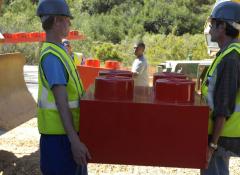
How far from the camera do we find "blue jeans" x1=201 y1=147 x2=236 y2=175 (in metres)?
3.24

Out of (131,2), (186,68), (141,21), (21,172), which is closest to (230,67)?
(21,172)

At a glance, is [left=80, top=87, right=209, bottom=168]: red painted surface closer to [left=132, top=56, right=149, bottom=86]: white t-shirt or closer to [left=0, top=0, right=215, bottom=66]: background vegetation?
[left=132, top=56, right=149, bottom=86]: white t-shirt

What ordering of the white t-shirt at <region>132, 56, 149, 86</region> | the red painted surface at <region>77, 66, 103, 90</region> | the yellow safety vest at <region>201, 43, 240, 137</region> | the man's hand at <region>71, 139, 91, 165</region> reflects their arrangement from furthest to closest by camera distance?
the red painted surface at <region>77, 66, 103, 90</region>, the white t-shirt at <region>132, 56, 149, 86</region>, the yellow safety vest at <region>201, 43, 240, 137</region>, the man's hand at <region>71, 139, 91, 165</region>

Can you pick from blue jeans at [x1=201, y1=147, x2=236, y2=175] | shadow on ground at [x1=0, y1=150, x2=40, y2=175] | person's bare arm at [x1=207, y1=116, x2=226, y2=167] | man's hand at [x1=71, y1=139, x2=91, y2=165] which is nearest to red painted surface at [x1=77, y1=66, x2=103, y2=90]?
shadow on ground at [x1=0, y1=150, x2=40, y2=175]

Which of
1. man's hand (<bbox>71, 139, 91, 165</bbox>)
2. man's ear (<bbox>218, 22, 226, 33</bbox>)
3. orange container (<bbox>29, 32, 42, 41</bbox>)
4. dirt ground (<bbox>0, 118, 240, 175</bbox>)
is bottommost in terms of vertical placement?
dirt ground (<bbox>0, 118, 240, 175</bbox>)

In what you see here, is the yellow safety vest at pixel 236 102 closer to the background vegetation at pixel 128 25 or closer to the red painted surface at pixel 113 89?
the red painted surface at pixel 113 89

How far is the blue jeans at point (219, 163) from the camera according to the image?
128 inches

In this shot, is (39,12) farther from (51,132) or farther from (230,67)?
(230,67)

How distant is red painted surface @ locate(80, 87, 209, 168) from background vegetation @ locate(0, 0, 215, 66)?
19396 millimetres

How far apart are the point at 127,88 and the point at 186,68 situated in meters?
6.59

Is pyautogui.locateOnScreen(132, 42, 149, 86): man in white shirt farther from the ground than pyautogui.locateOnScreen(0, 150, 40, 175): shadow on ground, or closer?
farther from the ground

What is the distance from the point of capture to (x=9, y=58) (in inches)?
249

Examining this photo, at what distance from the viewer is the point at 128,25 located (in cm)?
3566

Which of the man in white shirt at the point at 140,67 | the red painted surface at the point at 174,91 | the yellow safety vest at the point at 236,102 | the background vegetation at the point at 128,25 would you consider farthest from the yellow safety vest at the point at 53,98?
the background vegetation at the point at 128,25
